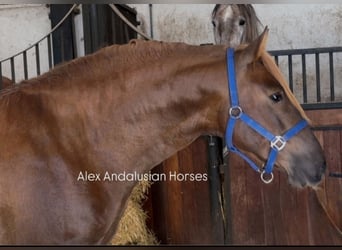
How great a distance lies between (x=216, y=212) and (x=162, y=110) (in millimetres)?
761

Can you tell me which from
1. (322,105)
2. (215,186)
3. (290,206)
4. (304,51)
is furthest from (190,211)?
(304,51)

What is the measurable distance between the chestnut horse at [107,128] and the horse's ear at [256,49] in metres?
0.06

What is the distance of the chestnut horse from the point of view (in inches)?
55.4

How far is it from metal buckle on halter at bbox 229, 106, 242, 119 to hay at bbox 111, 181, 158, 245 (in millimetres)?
579

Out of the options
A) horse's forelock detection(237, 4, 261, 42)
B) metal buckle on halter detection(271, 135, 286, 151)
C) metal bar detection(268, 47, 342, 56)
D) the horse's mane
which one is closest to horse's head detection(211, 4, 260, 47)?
horse's forelock detection(237, 4, 261, 42)

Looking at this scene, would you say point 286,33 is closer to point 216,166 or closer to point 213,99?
point 216,166

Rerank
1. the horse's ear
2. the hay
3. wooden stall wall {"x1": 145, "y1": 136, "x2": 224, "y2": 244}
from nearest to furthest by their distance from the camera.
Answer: the horse's ear → the hay → wooden stall wall {"x1": 145, "y1": 136, "x2": 224, "y2": 244}

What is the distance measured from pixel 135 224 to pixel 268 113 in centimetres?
75

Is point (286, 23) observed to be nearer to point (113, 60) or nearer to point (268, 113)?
point (268, 113)

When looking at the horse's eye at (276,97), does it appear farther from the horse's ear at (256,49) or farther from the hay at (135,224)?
the hay at (135,224)

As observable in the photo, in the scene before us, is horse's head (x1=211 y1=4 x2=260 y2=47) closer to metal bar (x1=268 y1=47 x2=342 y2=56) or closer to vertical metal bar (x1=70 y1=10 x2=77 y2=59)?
metal bar (x1=268 y1=47 x2=342 y2=56)

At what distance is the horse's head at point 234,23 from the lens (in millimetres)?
2062

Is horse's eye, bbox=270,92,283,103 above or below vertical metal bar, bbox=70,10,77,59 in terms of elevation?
below

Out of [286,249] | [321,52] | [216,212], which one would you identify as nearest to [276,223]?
[286,249]
